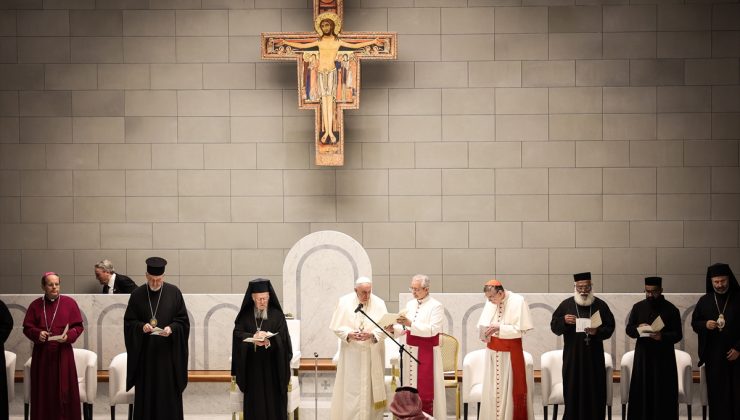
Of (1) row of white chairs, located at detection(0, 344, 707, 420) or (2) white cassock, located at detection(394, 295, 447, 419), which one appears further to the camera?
(1) row of white chairs, located at detection(0, 344, 707, 420)

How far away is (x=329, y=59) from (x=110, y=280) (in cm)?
388

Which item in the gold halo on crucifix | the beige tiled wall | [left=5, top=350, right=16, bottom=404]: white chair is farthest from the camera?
the beige tiled wall

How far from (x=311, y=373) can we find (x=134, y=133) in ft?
12.9

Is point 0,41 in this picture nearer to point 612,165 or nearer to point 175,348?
point 175,348

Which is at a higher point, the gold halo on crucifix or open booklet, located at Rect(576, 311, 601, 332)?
the gold halo on crucifix

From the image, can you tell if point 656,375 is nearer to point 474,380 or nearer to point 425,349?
point 474,380

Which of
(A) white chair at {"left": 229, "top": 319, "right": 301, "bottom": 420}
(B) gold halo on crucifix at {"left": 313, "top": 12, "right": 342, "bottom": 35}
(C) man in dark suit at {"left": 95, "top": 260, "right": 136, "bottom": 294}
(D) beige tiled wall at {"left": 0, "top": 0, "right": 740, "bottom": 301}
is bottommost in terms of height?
(A) white chair at {"left": 229, "top": 319, "right": 301, "bottom": 420}

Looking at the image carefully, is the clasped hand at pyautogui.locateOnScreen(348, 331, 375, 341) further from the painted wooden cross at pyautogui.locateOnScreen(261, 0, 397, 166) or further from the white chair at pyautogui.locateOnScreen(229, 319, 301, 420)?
the painted wooden cross at pyautogui.locateOnScreen(261, 0, 397, 166)

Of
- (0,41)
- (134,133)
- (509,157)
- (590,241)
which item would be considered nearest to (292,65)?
(134,133)

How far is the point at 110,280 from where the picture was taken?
34.1ft

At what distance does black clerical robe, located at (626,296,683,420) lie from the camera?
27.9 ft

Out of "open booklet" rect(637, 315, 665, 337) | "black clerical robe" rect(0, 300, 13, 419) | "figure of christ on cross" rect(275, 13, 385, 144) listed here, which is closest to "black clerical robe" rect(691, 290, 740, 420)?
"open booklet" rect(637, 315, 665, 337)

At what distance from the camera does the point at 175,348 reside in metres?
8.34

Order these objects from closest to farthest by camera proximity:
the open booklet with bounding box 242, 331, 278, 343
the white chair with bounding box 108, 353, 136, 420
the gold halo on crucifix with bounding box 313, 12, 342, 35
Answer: the open booklet with bounding box 242, 331, 278, 343
the white chair with bounding box 108, 353, 136, 420
the gold halo on crucifix with bounding box 313, 12, 342, 35
